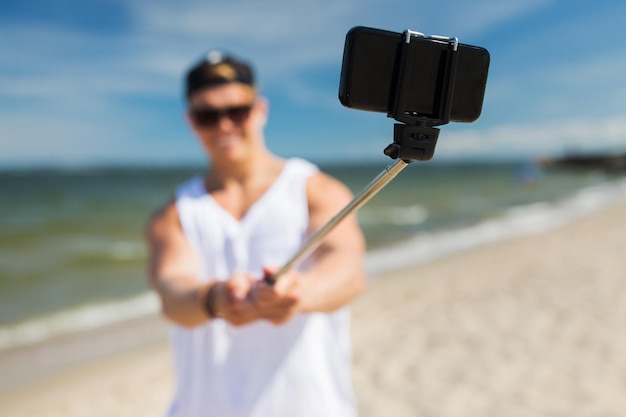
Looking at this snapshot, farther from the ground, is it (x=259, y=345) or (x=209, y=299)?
(x=209, y=299)

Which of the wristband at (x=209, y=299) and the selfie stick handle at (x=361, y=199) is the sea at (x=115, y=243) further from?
the wristband at (x=209, y=299)

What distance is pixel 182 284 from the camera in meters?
1.47

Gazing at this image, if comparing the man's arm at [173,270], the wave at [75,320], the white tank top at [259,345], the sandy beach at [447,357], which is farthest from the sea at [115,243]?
the sandy beach at [447,357]

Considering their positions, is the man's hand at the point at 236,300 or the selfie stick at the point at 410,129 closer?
the selfie stick at the point at 410,129

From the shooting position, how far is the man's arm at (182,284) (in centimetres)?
129

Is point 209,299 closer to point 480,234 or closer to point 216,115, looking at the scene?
point 216,115

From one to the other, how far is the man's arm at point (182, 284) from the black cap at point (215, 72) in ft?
1.31

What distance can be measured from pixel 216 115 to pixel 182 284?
540 mm

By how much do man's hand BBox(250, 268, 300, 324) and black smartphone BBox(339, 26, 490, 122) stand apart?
0.57 metres

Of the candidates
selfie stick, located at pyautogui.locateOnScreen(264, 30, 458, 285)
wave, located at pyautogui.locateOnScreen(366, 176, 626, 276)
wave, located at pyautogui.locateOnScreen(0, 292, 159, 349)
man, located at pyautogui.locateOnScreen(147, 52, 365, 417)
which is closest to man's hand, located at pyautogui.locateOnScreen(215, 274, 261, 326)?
man, located at pyautogui.locateOnScreen(147, 52, 365, 417)

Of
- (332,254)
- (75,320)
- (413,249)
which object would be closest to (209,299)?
(332,254)

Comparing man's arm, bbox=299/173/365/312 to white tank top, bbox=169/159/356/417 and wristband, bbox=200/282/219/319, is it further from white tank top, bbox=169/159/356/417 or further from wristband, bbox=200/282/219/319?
wristband, bbox=200/282/219/319

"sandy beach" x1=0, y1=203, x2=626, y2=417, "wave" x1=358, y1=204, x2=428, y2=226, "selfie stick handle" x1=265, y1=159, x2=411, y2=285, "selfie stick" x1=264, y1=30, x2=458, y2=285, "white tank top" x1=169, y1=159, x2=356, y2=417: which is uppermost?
"selfie stick" x1=264, y1=30, x2=458, y2=285

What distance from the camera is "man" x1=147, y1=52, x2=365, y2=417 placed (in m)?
1.50
